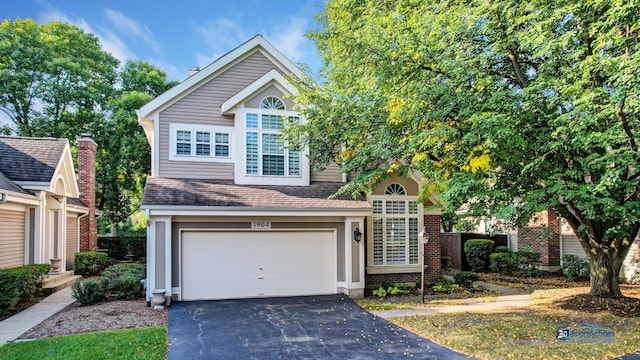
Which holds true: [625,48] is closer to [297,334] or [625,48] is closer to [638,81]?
[638,81]

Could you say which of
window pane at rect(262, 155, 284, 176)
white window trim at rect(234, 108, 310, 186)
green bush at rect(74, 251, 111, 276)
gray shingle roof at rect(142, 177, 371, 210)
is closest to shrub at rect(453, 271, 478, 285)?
gray shingle roof at rect(142, 177, 371, 210)

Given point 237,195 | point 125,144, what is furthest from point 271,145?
point 125,144

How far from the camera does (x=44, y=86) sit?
2502cm

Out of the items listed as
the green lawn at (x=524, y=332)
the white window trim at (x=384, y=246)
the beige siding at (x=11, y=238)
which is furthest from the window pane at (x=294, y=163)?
the beige siding at (x=11, y=238)

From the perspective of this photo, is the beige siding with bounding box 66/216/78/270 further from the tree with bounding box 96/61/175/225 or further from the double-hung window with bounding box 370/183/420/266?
the double-hung window with bounding box 370/183/420/266

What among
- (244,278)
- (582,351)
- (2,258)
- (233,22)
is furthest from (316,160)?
→ (2,258)

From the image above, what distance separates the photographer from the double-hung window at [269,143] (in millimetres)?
12938

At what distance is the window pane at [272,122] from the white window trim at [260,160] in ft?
0.41

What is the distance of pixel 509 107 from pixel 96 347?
8.75m

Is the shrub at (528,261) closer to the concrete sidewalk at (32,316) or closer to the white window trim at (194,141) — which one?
the white window trim at (194,141)

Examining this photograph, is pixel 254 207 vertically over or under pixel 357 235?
over

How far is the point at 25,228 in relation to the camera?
43.4 feet

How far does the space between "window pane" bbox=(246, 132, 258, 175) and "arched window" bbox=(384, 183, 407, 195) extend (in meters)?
4.34

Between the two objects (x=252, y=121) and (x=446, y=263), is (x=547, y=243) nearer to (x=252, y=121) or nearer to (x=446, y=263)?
(x=446, y=263)
